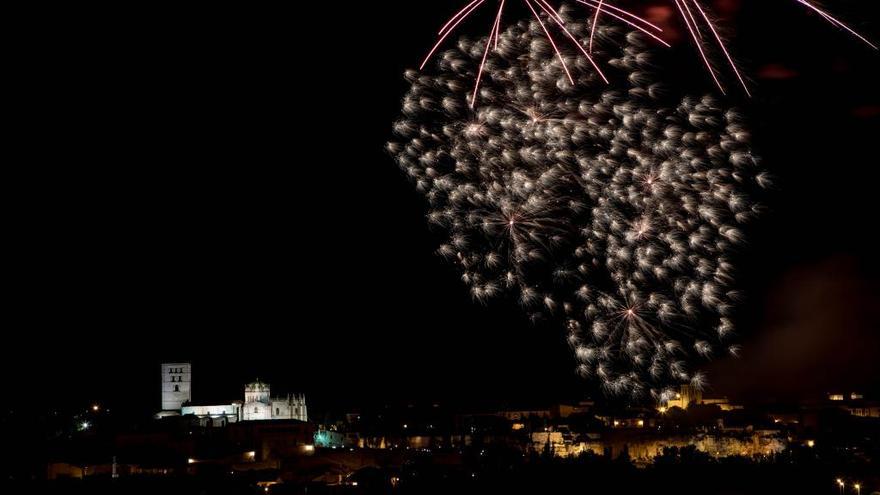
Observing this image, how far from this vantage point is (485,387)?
1662 inches

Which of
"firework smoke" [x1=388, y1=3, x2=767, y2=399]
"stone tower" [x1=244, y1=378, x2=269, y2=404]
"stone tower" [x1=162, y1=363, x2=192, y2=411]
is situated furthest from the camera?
"stone tower" [x1=162, y1=363, x2=192, y2=411]

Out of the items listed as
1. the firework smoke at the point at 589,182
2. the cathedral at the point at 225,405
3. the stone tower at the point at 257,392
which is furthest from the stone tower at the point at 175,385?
the firework smoke at the point at 589,182

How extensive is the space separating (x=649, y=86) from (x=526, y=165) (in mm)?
1858

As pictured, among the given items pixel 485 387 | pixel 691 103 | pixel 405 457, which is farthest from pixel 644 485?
pixel 485 387

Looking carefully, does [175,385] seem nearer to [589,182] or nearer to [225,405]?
[225,405]

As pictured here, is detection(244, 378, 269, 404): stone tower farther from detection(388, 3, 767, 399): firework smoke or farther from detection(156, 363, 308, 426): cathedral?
detection(388, 3, 767, 399): firework smoke

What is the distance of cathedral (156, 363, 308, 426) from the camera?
35406 mm

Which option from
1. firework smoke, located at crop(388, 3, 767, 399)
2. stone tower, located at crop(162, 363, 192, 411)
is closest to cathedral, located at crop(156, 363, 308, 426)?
stone tower, located at crop(162, 363, 192, 411)

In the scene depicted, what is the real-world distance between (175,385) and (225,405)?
248cm

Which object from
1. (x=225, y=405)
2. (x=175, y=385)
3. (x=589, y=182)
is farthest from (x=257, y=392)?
(x=589, y=182)

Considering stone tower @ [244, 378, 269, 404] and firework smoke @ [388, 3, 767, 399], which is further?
stone tower @ [244, 378, 269, 404]

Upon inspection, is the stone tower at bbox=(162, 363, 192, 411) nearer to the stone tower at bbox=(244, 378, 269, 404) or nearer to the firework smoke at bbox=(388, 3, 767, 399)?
the stone tower at bbox=(244, 378, 269, 404)

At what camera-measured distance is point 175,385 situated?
37.6 meters

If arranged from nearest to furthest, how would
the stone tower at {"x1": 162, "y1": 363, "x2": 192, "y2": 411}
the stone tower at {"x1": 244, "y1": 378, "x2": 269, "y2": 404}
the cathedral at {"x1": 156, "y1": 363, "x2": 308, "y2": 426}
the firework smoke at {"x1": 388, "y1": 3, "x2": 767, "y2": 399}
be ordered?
the firework smoke at {"x1": 388, "y1": 3, "x2": 767, "y2": 399} → the cathedral at {"x1": 156, "y1": 363, "x2": 308, "y2": 426} → the stone tower at {"x1": 244, "y1": 378, "x2": 269, "y2": 404} → the stone tower at {"x1": 162, "y1": 363, "x2": 192, "y2": 411}
